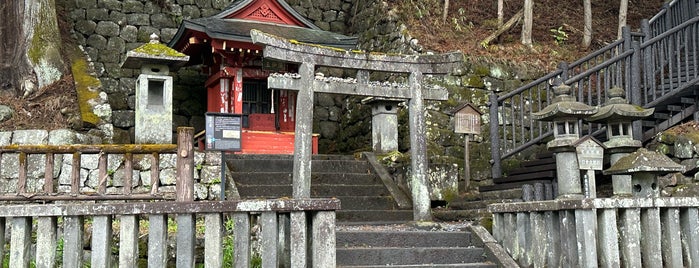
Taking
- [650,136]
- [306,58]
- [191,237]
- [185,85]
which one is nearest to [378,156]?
[306,58]

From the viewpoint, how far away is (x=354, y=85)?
914 cm

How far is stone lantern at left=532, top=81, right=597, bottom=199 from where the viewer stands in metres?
7.73

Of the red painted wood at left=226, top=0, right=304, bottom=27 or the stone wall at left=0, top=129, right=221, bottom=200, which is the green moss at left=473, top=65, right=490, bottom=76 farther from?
the stone wall at left=0, top=129, right=221, bottom=200

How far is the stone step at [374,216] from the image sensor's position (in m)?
9.56

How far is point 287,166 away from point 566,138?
182 inches

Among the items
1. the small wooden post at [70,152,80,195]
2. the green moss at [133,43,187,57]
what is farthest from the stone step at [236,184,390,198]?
the small wooden post at [70,152,80,195]

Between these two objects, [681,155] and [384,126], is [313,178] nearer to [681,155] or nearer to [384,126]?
[384,126]

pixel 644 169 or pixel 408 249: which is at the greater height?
pixel 644 169

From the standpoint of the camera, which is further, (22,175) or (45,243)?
(22,175)

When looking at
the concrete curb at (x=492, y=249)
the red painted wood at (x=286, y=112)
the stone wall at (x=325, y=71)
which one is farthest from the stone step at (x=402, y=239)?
the red painted wood at (x=286, y=112)

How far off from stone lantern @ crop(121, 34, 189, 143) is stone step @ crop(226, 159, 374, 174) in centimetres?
127

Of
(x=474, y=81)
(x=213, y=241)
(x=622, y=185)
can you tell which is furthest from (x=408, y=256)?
(x=474, y=81)

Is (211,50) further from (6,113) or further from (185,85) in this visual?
(6,113)

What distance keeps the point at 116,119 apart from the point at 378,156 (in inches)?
230
